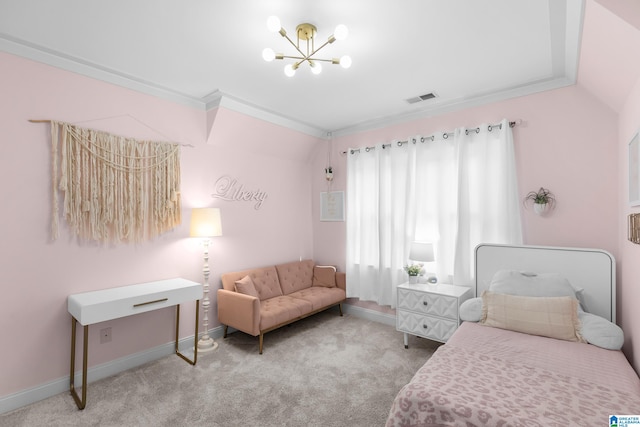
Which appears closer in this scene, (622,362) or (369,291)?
(622,362)

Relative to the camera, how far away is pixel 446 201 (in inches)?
143

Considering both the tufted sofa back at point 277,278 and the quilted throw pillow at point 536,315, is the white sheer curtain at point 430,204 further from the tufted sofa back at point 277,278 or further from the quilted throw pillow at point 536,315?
the quilted throw pillow at point 536,315

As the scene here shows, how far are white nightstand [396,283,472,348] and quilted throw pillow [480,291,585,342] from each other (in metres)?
0.49

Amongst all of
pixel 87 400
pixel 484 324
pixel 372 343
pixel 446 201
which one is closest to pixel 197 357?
pixel 87 400

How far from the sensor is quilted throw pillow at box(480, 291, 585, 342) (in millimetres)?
2340

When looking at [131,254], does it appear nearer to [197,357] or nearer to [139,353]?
[139,353]

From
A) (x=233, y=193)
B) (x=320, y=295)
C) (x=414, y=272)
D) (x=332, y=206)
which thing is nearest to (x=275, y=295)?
(x=320, y=295)

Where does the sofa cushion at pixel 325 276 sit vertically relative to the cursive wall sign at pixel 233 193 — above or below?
below

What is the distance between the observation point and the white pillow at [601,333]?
216 centimetres

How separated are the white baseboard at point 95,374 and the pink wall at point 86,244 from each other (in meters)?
0.05

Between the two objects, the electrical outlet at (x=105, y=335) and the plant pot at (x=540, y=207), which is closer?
the electrical outlet at (x=105, y=335)

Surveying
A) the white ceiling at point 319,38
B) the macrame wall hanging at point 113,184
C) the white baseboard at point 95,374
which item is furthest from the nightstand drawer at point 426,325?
the macrame wall hanging at point 113,184

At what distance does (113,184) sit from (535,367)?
3.66 m

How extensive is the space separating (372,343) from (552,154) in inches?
108
